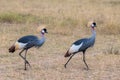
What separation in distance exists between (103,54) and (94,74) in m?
2.12

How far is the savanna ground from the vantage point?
9805 millimetres

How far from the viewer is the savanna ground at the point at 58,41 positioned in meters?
9.80

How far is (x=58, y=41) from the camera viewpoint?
14.0 meters

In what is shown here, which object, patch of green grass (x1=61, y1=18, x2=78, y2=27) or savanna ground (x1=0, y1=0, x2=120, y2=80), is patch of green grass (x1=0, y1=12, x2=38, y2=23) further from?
patch of green grass (x1=61, y1=18, x2=78, y2=27)

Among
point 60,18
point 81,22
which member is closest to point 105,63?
point 81,22

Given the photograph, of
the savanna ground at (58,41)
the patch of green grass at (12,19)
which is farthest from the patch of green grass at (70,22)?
the patch of green grass at (12,19)

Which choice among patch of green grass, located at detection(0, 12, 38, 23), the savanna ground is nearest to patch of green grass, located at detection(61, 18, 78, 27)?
the savanna ground

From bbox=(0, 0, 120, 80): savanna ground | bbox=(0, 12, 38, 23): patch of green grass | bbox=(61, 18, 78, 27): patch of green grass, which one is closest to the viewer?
bbox=(0, 0, 120, 80): savanna ground

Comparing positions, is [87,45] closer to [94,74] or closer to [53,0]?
[94,74]

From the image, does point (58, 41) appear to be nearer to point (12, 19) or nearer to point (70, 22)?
point (70, 22)

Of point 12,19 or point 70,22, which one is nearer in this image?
point 70,22

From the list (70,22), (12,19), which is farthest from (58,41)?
(12,19)

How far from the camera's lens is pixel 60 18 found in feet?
59.3

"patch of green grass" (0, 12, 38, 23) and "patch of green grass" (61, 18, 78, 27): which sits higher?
"patch of green grass" (0, 12, 38, 23)
